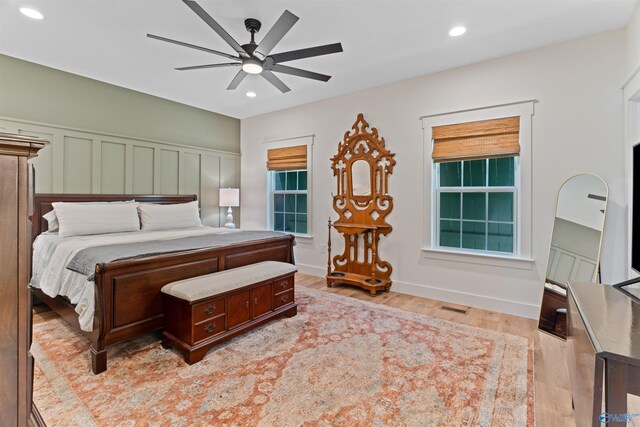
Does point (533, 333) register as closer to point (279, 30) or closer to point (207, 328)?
point (207, 328)

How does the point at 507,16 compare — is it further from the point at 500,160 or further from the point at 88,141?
the point at 88,141

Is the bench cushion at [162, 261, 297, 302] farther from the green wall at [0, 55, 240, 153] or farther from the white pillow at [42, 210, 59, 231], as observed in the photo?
the green wall at [0, 55, 240, 153]

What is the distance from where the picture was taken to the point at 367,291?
3.96 metres

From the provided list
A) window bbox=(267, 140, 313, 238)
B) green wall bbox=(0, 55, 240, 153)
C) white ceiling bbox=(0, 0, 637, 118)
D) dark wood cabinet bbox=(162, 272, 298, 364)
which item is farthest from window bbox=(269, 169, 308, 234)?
dark wood cabinet bbox=(162, 272, 298, 364)

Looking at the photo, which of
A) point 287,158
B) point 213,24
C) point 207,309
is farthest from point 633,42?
point 287,158

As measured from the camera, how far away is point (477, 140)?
335cm

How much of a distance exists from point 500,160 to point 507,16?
1.43 metres

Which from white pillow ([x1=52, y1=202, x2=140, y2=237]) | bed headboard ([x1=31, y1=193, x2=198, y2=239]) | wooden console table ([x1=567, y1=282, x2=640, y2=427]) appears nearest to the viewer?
wooden console table ([x1=567, y1=282, x2=640, y2=427])

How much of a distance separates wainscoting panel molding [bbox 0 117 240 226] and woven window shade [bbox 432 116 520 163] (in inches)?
145

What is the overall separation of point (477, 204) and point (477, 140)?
74 centimetres

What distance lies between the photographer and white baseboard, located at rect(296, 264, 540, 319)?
123 inches

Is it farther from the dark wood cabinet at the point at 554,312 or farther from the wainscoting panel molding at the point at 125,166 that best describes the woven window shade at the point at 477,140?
the wainscoting panel molding at the point at 125,166

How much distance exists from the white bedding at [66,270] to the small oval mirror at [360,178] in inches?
90.8

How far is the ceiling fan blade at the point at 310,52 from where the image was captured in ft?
7.63
